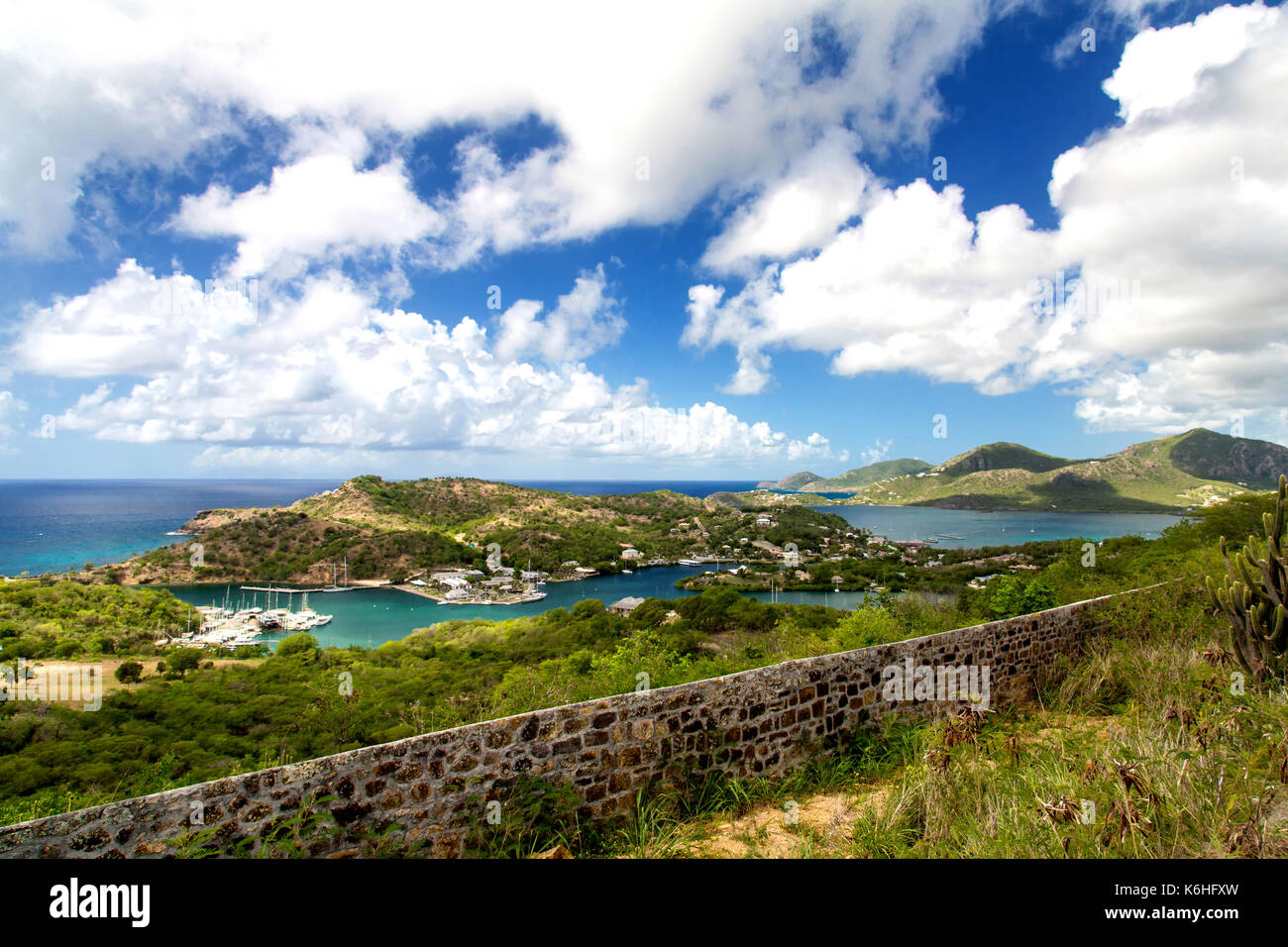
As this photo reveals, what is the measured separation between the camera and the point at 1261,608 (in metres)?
5.14

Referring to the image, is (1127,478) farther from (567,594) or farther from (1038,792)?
(1038,792)

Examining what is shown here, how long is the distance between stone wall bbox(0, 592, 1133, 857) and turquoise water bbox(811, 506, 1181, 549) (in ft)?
303

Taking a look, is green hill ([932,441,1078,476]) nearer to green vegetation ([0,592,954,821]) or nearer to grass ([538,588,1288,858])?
green vegetation ([0,592,954,821])

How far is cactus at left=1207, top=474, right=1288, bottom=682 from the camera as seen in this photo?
497cm

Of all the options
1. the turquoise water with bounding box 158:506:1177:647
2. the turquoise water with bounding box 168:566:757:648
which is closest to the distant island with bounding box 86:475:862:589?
A: the turquoise water with bounding box 168:566:757:648

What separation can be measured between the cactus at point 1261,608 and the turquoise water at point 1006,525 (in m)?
89.4

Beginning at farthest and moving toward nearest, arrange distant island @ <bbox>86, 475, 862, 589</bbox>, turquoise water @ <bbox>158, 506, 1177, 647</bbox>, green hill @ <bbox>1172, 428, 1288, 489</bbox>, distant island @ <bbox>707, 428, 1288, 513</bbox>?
green hill @ <bbox>1172, 428, 1288, 489</bbox> < distant island @ <bbox>707, 428, 1288, 513</bbox> < distant island @ <bbox>86, 475, 862, 589</bbox> < turquoise water @ <bbox>158, 506, 1177, 647</bbox>

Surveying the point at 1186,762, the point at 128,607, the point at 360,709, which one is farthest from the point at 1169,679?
the point at 128,607

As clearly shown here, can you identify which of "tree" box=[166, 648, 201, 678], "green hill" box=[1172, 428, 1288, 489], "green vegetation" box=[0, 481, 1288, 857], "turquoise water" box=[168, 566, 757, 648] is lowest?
"turquoise water" box=[168, 566, 757, 648]

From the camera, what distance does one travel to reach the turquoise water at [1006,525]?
94.9 metres

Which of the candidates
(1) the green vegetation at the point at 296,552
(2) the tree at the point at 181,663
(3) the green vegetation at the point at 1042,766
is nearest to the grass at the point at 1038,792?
(3) the green vegetation at the point at 1042,766

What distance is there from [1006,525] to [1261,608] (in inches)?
5171

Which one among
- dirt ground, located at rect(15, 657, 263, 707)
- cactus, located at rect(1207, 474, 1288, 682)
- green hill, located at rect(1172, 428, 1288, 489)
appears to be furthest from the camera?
green hill, located at rect(1172, 428, 1288, 489)

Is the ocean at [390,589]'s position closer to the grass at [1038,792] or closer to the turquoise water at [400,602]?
the turquoise water at [400,602]
